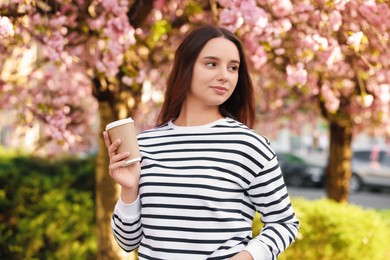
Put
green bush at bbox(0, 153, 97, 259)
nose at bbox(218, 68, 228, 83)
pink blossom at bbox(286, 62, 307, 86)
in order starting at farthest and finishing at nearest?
green bush at bbox(0, 153, 97, 259)
pink blossom at bbox(286, 62, 307, 86)
nose at bbox(218, 68, 228, 83)

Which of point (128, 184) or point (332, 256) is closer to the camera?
point (128, 184)

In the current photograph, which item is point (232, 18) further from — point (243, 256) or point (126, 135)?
point (243, 256)

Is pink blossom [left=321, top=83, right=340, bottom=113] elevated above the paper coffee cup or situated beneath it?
situated beneath


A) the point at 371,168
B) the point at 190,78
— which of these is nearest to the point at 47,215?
the point at 190,78

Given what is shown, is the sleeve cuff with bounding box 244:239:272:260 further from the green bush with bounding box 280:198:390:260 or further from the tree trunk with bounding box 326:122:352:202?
the tree trunk with bounding box 326:122:352:202

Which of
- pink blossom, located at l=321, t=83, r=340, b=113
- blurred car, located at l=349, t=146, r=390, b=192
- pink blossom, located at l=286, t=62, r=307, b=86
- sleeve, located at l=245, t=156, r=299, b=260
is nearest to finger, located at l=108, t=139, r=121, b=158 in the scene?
sleeve, located at l=245, t=156, r=299, b=260

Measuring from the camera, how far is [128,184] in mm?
2322

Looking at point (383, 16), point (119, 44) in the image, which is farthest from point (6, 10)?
point (383, 16)

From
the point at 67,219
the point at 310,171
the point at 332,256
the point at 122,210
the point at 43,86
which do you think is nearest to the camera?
the point at 122,210

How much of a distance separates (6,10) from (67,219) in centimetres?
279

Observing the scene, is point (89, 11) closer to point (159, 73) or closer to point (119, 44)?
point (119, 44)

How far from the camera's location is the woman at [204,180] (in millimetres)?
2236

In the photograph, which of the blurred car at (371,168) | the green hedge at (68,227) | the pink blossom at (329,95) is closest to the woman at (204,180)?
the green hedge at (68,227)

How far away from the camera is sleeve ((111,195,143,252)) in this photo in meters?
2.39
